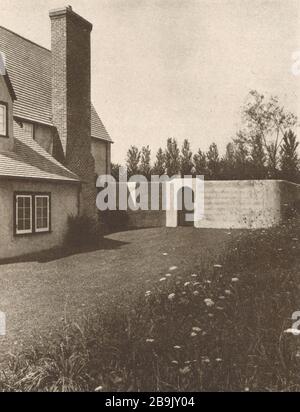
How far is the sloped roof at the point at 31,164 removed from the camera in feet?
49.8

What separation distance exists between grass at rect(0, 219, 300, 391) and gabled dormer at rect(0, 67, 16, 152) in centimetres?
1033

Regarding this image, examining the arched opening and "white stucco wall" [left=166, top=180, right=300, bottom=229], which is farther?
the arched opening

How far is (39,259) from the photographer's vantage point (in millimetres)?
14359

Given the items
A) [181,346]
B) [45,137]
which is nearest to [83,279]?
[181,346]

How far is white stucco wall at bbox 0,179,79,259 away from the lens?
580 inches

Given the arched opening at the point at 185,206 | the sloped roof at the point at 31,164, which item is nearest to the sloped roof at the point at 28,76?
the sloped roof at the point at 31,164

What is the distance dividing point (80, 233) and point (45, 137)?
553 centimetres

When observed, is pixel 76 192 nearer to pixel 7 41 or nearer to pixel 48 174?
pixel 48 174

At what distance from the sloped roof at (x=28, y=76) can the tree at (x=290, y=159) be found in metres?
11.4

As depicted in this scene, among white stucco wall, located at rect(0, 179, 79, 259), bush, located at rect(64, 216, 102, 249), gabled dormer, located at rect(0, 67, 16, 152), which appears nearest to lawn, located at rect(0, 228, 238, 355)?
white stucco wall, located at rect(0, 179, 79, 259)

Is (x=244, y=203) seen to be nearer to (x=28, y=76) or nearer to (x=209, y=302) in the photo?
(x=28, y=76)

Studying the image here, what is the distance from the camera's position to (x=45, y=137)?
20625 mm

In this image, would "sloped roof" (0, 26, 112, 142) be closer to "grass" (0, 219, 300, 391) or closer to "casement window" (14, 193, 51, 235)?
"casement window" (14, 193, 51, 235)
